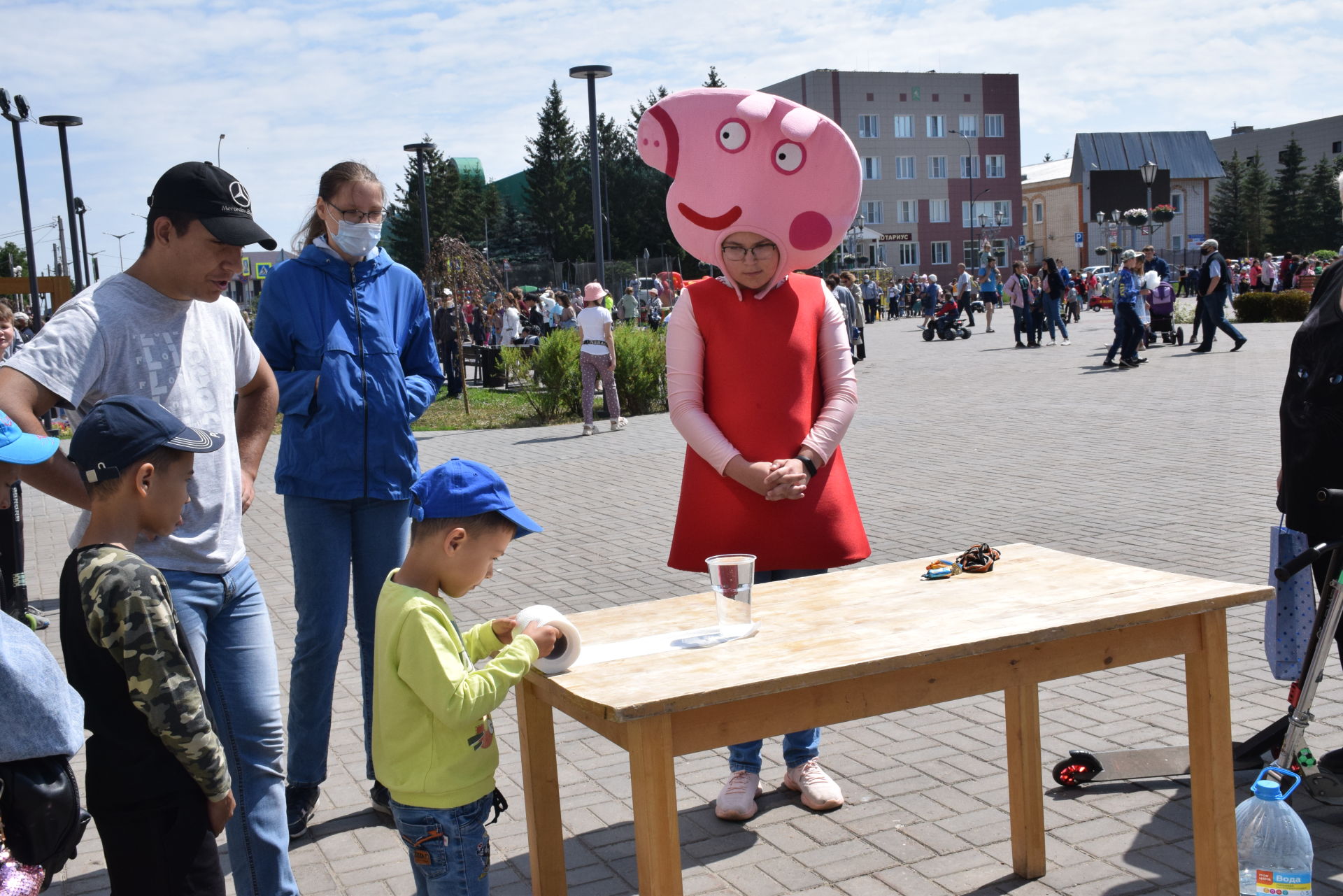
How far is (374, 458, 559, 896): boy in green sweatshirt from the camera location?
2572 millimetres

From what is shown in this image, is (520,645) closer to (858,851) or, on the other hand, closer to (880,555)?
(858,851)

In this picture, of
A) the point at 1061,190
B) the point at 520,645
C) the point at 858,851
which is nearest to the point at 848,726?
the point at 858,851

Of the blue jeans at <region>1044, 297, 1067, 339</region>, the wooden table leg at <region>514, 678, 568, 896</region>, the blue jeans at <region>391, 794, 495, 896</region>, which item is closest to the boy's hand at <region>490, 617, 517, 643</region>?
the wooden table leg at <region>514, 678, 568, 896</region>

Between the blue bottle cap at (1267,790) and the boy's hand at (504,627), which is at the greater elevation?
the boy's hand at (504,627)

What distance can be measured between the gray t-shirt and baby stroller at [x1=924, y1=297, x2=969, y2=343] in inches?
1116

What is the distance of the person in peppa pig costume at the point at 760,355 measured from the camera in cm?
382

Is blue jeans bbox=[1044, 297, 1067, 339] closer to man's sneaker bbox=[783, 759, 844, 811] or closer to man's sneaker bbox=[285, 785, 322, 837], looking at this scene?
man's sneaker bbox=[783, 759, 844, 811]

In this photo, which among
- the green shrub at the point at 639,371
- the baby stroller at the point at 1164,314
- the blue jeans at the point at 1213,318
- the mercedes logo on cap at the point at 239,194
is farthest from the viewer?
the baby stroller at the point at 1164,314

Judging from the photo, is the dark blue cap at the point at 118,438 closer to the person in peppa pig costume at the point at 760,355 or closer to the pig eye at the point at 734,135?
the person in peppa pig costume at the point at 760,355

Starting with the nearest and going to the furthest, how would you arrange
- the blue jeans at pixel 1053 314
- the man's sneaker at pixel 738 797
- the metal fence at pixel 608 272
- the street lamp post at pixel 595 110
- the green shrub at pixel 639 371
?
the man's sneaker at pixel 738 797 < the green shrub at pixel 639 371 < the street lamp post at pixel 595 110 < the blue jeans at pixel 1053 314 < the metal fence at pixel 608 272

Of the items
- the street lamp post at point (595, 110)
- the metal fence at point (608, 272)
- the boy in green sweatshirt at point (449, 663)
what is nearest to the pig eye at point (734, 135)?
the boy in green sweatshirt at point (449, 663)

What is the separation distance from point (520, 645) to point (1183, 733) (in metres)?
3.03

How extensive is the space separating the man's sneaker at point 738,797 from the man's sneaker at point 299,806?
53.1 inches

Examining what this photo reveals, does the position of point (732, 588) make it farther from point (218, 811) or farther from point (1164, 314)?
point (1164, 314)
